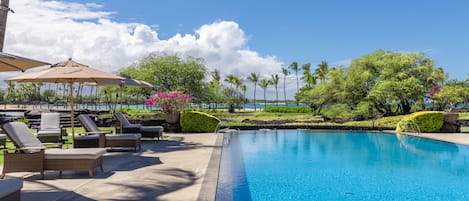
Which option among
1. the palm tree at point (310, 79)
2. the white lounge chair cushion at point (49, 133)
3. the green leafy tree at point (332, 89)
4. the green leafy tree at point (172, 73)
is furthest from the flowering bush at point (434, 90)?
the palm tree at point (310, 79)

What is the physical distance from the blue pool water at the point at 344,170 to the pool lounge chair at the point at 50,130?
4.72 metres

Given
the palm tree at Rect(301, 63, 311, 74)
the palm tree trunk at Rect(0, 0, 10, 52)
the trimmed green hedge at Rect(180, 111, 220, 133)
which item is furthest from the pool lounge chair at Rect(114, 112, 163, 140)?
the palm tree at Rect(301, 63, 311, 74)

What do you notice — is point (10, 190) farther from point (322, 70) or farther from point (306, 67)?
point (306, 67)

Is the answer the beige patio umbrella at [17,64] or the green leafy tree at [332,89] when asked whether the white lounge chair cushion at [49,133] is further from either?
the green leafy tree at [332,89]

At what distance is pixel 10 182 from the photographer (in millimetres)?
3895

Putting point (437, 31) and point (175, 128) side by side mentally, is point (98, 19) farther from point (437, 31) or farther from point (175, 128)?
point (437, 31)

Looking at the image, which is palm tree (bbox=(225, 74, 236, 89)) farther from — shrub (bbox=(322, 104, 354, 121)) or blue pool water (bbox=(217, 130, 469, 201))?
blue pool water (bbox=(217, 130, 469, 201))

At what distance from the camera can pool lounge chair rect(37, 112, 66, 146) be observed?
34.4ft

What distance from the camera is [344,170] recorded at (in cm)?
873

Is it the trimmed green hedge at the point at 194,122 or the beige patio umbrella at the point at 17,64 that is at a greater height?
the beige patio umbrella at the point at 17,64

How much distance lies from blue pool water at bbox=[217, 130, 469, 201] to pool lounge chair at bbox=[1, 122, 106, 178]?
87.0 inches

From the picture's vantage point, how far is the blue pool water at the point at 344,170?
662 cm

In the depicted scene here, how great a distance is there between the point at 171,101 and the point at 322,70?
47869mm

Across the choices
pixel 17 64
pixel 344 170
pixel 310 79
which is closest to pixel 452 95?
pixel 344 170
